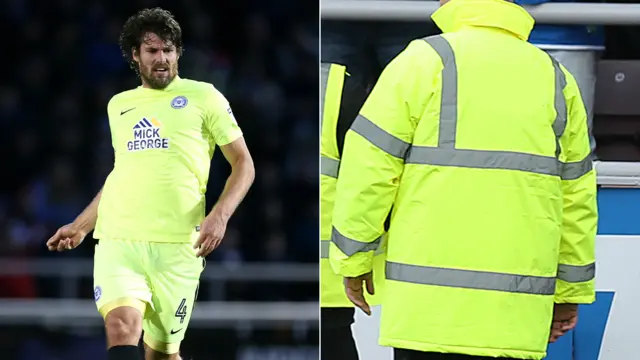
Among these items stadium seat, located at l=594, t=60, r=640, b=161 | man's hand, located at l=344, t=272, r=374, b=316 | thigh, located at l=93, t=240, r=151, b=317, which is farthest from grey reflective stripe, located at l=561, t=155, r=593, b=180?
thigh, located at l=93, t=240, r=151, b=317

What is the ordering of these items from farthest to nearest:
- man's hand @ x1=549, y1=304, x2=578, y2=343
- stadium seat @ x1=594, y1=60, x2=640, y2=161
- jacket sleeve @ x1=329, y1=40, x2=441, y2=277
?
1. stadium seat @ x1=594, y1=60, x2=640, y2=161
2. man's hand @ x1=549, y1=304, x2=578, y2=343
3. jacket sleeve @ x1=329, y1=40, x2=441, y2=277

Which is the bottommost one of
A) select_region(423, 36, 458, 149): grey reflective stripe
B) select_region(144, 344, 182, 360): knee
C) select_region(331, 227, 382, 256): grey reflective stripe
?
select_region(144, 344, 182, 360): knee

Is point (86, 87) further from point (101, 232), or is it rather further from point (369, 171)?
point (369, 171)

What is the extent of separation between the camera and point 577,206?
2.36 metres

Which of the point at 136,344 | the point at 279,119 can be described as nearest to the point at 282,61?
the point at 279,119

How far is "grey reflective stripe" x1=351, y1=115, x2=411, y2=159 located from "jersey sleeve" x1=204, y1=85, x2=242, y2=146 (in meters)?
0.68

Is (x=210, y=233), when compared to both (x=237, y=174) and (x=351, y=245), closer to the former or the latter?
(x=237, y=174)

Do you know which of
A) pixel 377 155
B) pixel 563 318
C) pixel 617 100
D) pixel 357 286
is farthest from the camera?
pixel 617 100

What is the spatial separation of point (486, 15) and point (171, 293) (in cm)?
117

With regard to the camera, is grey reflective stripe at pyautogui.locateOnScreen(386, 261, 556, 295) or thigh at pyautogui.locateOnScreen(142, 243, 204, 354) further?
thigh at pyautogui.locateOnScreen(142, 243, 204, 354)

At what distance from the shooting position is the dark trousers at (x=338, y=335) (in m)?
2.96

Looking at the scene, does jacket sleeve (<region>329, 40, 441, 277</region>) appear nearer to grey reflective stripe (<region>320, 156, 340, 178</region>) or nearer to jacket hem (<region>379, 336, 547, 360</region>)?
jacket hem (<region>379, 336, 547, 360</region>)

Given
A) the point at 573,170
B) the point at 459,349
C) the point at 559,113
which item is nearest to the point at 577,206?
the point at 573,170

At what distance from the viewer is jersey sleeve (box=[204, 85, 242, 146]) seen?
280cm
